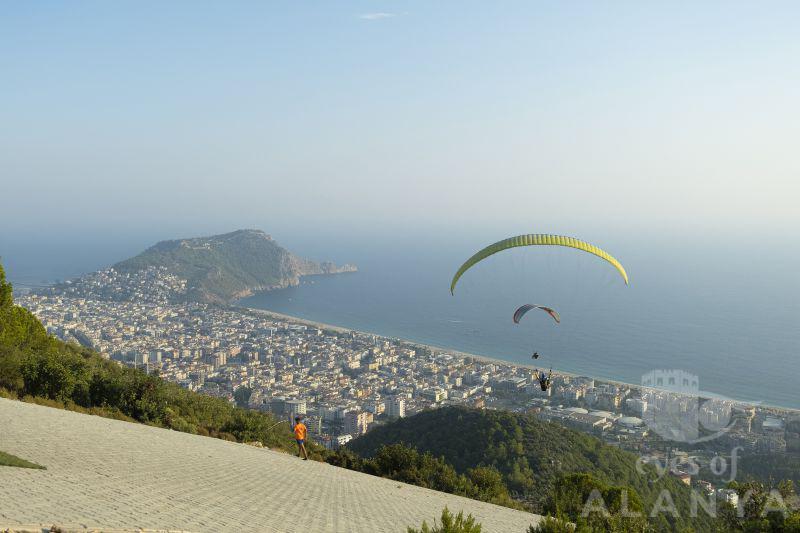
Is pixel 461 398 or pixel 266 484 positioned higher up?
pixel 266 484

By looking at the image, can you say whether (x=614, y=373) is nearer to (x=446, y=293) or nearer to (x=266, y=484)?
(x=266, y=484)

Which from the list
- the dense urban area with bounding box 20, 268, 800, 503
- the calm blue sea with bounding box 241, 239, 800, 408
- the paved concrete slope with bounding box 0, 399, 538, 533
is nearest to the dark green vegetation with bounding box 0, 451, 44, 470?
the paved concrete slope with bounding box 0, 399, 538, 533

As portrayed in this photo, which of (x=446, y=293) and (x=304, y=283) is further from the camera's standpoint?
(x=304, y=283)

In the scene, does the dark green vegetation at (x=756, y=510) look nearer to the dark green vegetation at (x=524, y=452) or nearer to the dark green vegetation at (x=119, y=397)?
the dark green vegetation at (x=524, y=452)

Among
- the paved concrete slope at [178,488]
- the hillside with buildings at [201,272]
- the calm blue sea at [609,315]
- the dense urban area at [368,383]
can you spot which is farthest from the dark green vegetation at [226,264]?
the paved concrete slope at [178,488]

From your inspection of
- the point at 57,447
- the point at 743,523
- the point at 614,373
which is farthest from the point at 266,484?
the point at 614,373

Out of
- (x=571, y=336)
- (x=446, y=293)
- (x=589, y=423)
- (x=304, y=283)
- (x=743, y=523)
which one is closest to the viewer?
(x=743, y=523)

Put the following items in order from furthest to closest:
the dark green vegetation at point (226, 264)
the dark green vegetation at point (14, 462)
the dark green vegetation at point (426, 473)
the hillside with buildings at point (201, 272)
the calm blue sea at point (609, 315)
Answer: the dark green vegetation at point (226, 264)
the hillside with buildings at point (201, 272)
the calm blue sea at point (609, 315)
the dark green vegetation at point (426, 473)
the dark green vegetation at point (14, 462)

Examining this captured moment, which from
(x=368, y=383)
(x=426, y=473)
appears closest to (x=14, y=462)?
(x=426, y=473)
